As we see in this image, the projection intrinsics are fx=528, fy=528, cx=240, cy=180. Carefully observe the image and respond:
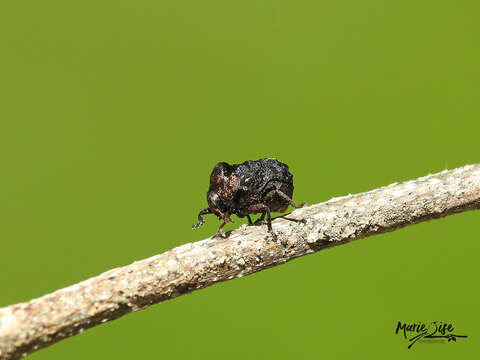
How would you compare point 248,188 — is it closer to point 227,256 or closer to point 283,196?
point 283,196

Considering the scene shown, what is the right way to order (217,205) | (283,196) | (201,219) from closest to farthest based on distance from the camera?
(283,196) → (217,205) → (201,219)

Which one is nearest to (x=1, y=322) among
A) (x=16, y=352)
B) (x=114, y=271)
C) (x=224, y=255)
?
(x=16, y=352)

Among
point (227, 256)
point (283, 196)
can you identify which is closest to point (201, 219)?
point (283, 196)

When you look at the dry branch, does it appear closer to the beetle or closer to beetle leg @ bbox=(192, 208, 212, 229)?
the beetle

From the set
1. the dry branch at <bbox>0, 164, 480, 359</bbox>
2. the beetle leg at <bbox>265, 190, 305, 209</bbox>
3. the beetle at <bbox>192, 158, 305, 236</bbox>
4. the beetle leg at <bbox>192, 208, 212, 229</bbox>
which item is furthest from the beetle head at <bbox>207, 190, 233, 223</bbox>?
the dry branch at <bbox>0, 164, 480, 359</bbox>

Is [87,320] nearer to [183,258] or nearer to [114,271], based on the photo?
[114,271]

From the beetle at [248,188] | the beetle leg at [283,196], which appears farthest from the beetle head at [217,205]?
the beetle leg at [283,196]

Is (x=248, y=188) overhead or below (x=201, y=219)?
overhead
